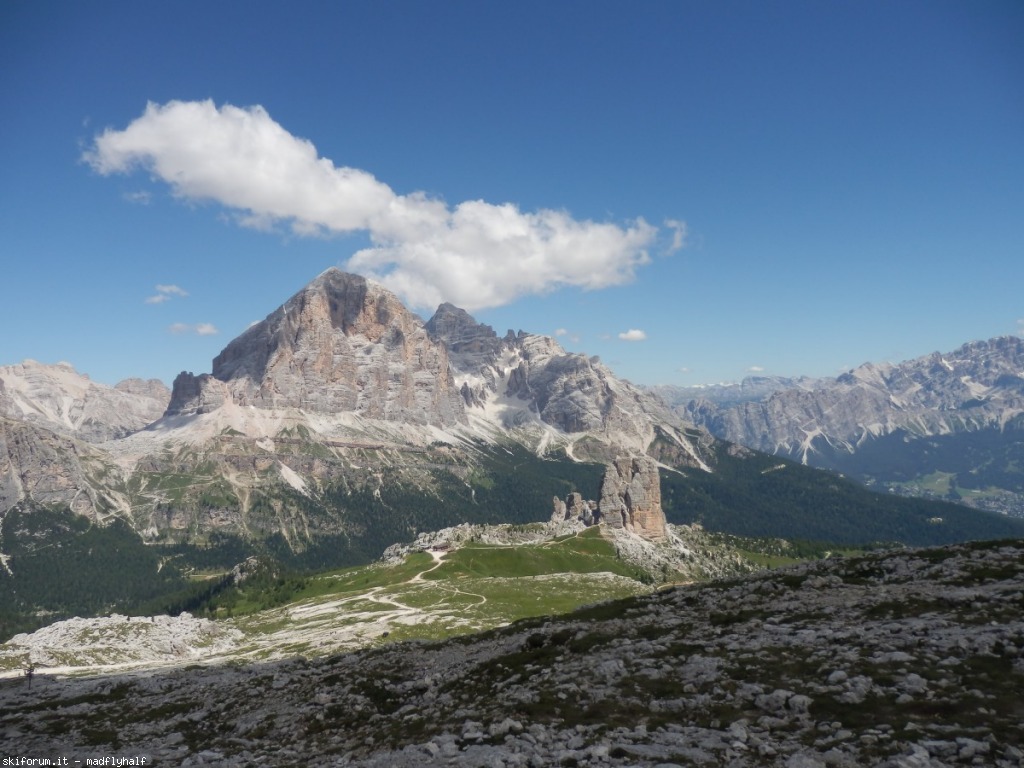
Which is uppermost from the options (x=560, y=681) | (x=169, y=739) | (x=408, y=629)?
(x=560, y=681)

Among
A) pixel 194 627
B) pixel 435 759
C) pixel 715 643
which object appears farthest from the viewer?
pixel 194 627

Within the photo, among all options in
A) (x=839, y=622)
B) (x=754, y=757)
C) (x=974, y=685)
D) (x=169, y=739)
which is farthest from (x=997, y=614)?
(x=169, y=739)

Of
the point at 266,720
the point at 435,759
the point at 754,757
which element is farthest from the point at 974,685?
the point at 266,720

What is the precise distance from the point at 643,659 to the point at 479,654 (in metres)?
16.0

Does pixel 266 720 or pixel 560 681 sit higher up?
pixel 560 681

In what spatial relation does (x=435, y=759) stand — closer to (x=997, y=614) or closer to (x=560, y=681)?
(x=560, y=681)

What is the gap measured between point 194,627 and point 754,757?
176 meters

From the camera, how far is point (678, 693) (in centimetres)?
2462

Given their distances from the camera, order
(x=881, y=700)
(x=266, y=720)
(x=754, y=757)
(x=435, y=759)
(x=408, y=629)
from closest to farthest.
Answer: (x=754, y=757)
(x=881, y=700)
(x=435, y=759)
(x=266, y=720)
(x=408, y=629)

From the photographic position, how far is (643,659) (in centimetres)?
3050

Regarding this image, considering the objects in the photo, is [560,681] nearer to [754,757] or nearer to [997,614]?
[754,757]

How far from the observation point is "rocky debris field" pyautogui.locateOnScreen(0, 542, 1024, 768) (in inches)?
742

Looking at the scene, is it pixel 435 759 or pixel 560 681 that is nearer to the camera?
pixel 435 759

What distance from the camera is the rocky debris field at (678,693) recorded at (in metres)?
18.8
